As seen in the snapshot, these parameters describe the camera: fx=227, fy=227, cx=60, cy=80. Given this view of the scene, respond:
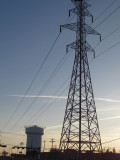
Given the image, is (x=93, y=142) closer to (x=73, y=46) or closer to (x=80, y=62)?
(x=80, y=62)

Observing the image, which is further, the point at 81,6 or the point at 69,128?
the point at 81,6

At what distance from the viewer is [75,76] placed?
115ft

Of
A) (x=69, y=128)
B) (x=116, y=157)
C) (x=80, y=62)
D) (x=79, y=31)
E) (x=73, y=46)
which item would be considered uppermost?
(x=79, y=31)

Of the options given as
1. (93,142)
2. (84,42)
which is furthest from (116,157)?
(84,42)

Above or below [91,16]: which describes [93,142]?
below

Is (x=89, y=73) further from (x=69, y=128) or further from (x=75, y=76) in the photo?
(x=69, y=128)

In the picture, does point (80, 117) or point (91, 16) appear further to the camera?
point (91, 16)

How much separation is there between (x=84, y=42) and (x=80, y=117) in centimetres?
1222

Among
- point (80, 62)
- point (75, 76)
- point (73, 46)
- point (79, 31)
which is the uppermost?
point (79, 31)

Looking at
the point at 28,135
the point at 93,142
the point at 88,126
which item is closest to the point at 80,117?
the point at 88,126

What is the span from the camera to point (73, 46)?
36469mm

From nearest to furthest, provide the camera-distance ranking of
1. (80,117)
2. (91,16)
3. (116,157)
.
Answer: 1. (80,117)
2. (91,16)
3. (116,157)

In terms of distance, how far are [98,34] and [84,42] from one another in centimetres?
253

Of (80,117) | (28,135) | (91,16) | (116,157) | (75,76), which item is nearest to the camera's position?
(80,117)
